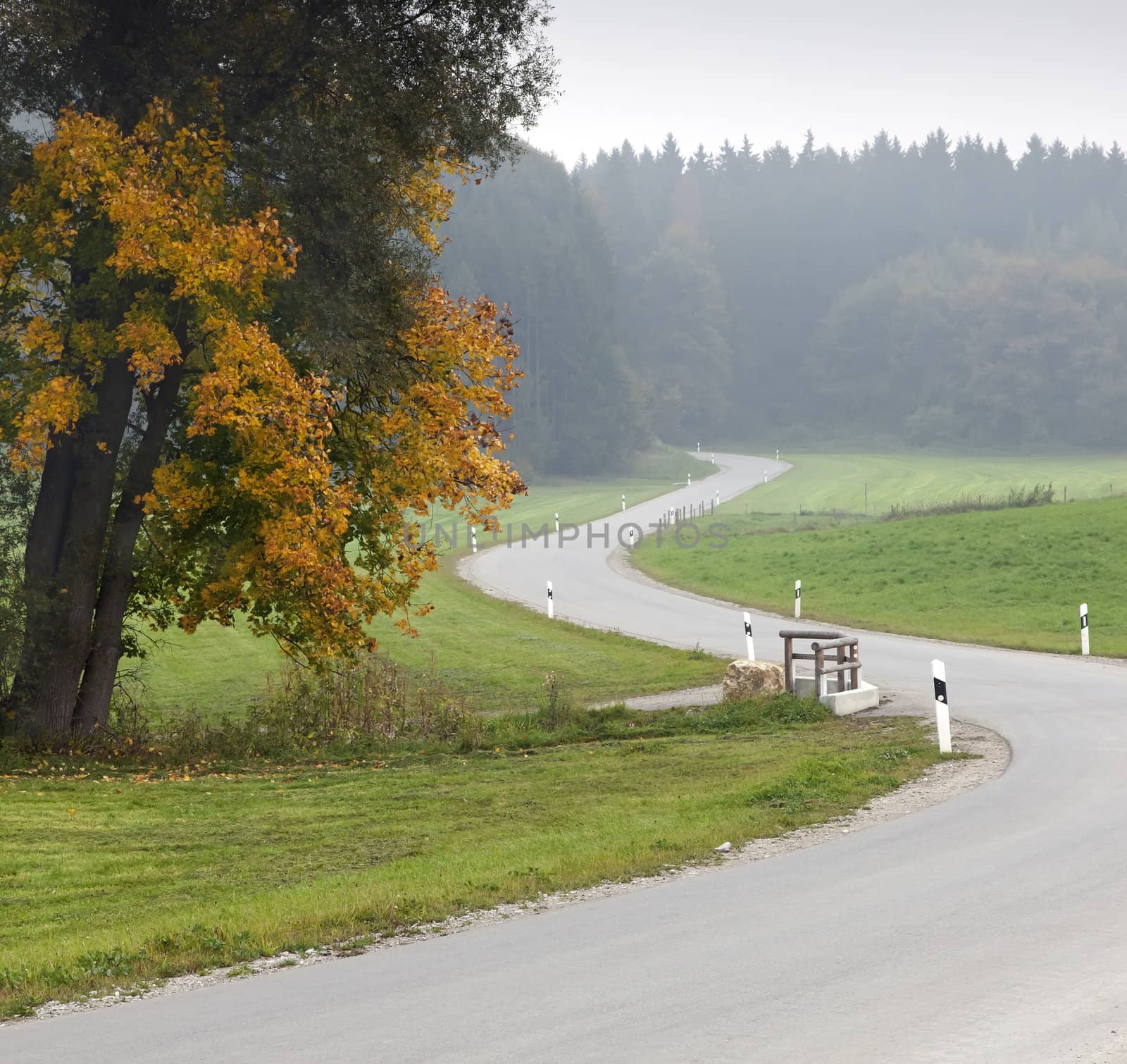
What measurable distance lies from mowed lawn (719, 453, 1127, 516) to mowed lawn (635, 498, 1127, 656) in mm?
17539

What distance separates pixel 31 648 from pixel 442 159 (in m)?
8.46

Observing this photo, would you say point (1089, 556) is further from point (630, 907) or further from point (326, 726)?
point (630, 907)

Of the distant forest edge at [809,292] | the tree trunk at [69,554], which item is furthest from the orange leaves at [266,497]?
the distant forest edge at [809,292]

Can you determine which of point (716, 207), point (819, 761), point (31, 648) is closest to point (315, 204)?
point (31, 648)

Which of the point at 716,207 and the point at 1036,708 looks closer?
the point at 1036,708

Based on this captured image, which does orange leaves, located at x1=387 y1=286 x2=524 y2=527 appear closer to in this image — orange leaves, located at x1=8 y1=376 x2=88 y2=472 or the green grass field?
orange leaves, located at x1=8 y1=376 x2=88 y2=472

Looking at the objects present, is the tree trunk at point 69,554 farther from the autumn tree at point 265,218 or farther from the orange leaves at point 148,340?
the orange leaves at point 148,340

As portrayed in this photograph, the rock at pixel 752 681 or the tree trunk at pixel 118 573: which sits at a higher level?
the tree trunk at pixel 118 573

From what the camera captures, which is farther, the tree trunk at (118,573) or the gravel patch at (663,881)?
the tree trunk at (118,573)

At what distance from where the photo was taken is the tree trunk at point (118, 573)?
54.6 feet

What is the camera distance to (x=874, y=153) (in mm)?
183125

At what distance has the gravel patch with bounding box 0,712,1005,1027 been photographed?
7.34 meters

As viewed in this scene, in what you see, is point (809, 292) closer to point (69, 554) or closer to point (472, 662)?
point (472, 662)

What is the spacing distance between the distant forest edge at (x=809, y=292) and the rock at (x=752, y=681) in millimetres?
77750
